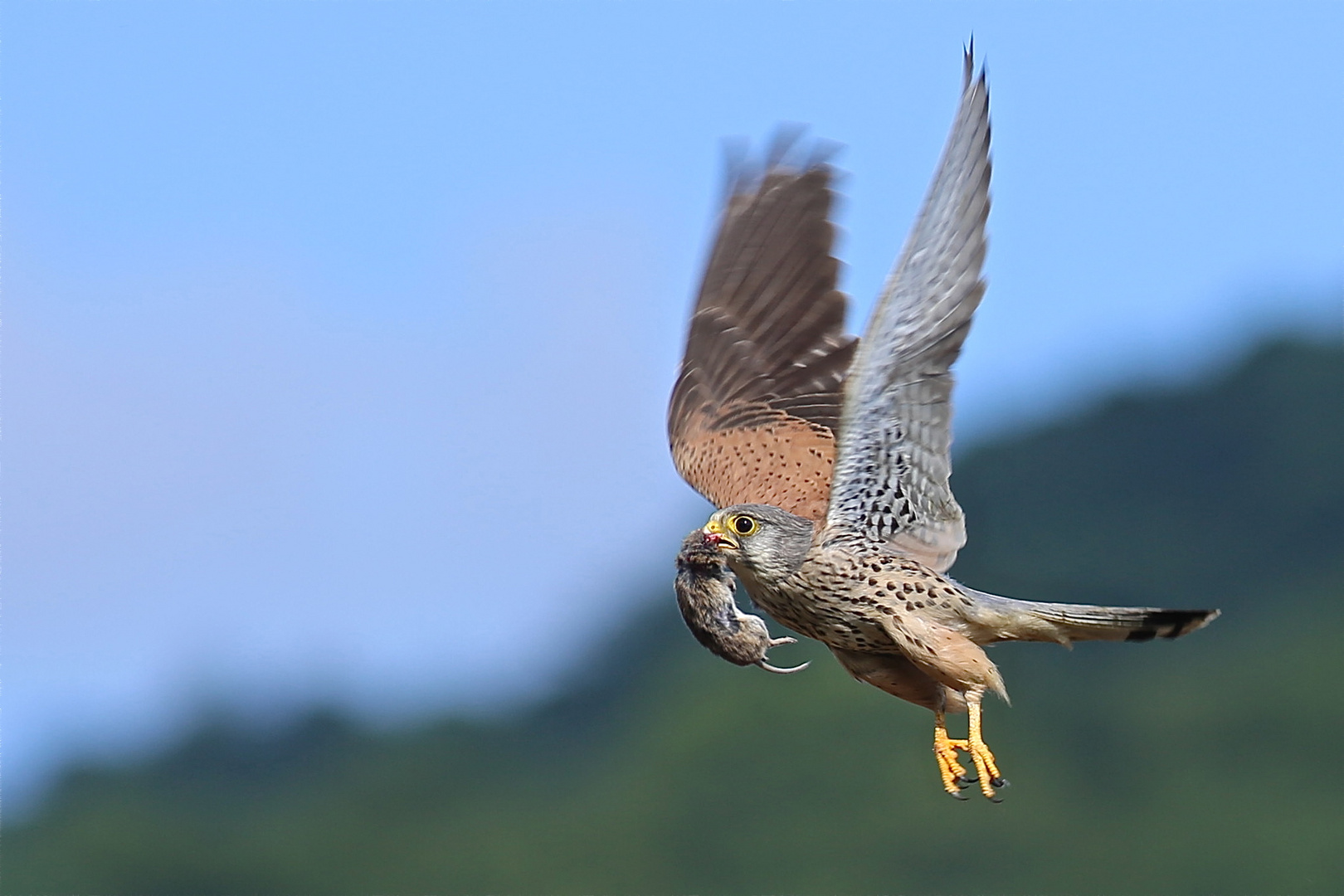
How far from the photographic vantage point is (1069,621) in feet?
24.7

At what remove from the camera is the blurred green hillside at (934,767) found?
46.6m

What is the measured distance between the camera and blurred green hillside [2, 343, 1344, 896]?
46594mm

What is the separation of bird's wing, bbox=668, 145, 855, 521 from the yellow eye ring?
1355 millimetres

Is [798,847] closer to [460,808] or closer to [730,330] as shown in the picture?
[460,808]

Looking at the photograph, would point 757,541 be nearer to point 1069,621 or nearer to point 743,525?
point 743,525

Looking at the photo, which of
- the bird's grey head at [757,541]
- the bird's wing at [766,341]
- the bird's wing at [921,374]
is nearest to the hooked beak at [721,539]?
the bird's grey head at [757,541]

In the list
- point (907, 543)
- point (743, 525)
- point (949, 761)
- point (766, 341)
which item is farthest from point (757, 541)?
point (766, 341)

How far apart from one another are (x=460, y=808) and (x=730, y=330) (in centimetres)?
5037

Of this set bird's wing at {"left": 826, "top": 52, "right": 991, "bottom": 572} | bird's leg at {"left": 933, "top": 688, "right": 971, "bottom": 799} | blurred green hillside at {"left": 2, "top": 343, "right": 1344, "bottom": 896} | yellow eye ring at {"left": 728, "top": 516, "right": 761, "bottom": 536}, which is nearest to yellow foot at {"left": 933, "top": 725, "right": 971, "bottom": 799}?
bird's leg at {"left": 933, "top": 688, "right": 971, "bottom": 799}

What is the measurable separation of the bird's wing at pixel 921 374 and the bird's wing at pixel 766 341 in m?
1.20

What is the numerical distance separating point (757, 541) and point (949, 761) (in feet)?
3.00

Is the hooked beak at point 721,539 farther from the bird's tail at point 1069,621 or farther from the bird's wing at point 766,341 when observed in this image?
the bird's wing at point 766,341

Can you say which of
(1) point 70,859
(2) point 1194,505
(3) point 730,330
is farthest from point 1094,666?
(3) point 730,330

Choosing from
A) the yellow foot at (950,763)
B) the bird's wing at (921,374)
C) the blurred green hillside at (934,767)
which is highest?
the bird's wing at (921,374)
